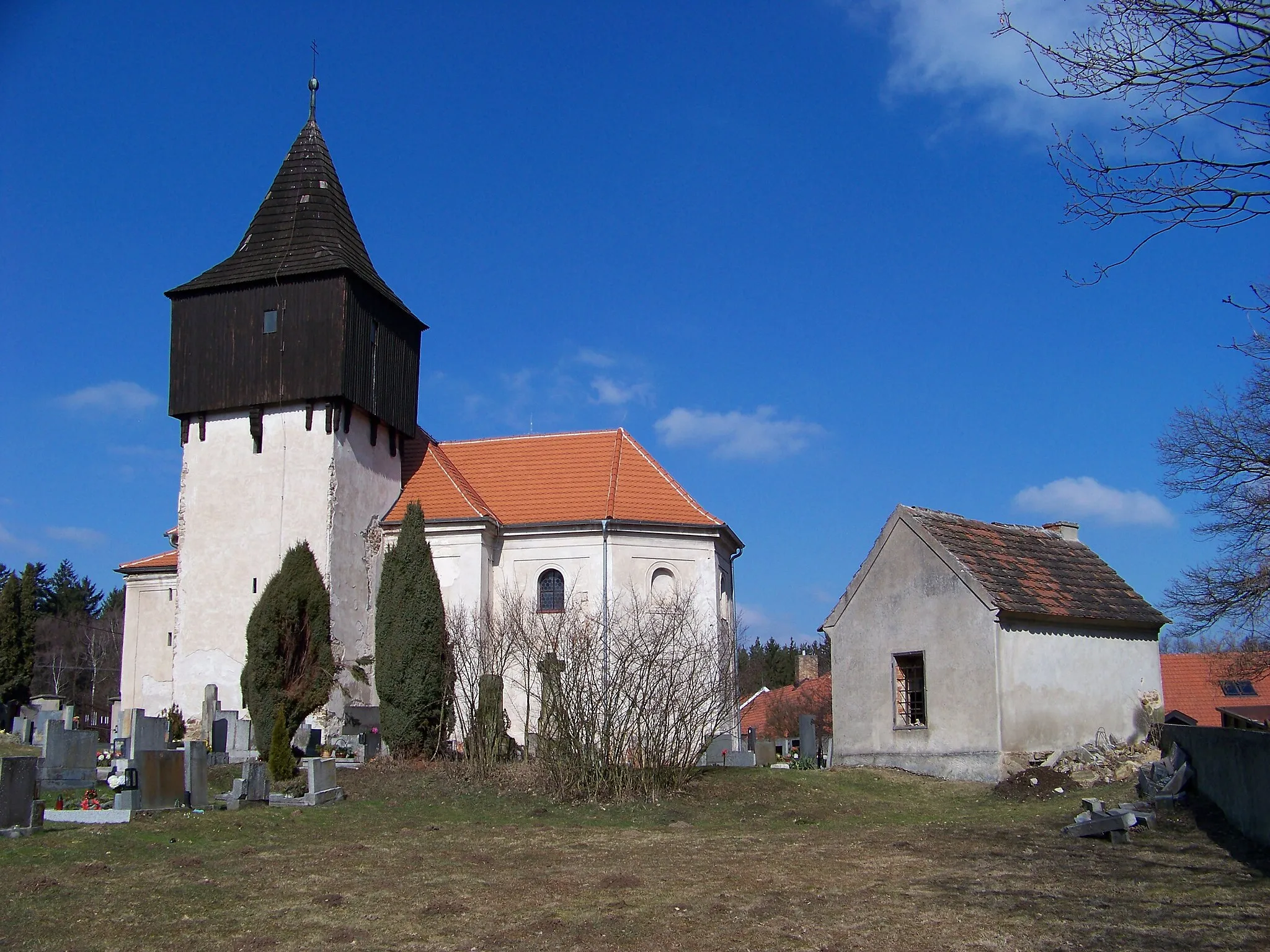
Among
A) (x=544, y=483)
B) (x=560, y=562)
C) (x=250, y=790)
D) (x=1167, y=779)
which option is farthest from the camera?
(x=544, y=483)

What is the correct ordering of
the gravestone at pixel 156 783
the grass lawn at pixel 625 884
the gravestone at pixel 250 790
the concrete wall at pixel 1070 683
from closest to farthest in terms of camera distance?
the grass lawn at pixel 625 884 → the gravestone at pixel 156 783 → the gravestone at pixel 250 790 → the concrete wall at pixel 1070 683

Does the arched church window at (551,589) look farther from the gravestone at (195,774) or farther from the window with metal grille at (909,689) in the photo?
the gravestone at (195,774)

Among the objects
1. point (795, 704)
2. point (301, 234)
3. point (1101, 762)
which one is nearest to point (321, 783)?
point (1101, 762)

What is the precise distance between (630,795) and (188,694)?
15306 millimetres

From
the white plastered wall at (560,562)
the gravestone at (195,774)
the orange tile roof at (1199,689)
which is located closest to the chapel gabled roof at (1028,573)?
the white plastered wall at (560,562)

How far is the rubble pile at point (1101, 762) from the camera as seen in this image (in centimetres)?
2050

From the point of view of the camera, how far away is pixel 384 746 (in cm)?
2661

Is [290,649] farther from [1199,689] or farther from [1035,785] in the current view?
[1199,689]

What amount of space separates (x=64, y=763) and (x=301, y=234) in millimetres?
17233

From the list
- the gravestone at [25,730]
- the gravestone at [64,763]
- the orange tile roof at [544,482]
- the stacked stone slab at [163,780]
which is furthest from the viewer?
the orange tile roof at [544,482]

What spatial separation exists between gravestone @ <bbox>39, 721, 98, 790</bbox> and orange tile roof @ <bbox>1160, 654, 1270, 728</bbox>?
3592 centimetres

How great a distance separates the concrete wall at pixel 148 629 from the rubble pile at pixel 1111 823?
28754 millimetres

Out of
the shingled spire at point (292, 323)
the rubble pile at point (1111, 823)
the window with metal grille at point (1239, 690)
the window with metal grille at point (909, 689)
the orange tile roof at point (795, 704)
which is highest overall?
the shingled spire at point (292, 323)

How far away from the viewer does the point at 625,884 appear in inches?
425
